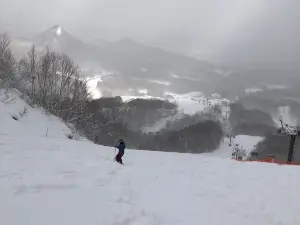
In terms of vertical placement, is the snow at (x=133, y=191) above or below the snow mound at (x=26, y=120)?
below

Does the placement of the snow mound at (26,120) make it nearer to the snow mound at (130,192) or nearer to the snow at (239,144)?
the snow mound at (130,192)

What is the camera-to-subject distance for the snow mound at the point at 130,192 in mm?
8781

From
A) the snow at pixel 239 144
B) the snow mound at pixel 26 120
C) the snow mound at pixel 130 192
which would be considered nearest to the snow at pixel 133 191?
the snow mound at pixel 130 192

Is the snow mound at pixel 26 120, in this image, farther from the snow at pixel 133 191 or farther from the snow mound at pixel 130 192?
the snow at pixel 133 191

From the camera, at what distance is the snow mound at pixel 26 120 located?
29656mm

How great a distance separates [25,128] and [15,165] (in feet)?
68.3

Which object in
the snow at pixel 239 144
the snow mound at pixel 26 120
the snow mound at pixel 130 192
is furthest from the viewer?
the snow at pixel 239 144

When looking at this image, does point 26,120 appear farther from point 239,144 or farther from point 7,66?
point 239,144

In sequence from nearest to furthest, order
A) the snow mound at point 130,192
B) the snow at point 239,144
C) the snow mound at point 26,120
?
the snow mound at point 130,192, the snow mound at point 26,120, the snow at point 239,144

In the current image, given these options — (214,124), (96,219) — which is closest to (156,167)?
(96,219)

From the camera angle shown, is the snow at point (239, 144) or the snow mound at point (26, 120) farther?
the snow at point (239, 144)

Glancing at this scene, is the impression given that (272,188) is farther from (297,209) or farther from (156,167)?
(156,167)

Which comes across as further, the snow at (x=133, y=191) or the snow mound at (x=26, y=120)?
the snow mound at (x=26, y=120)

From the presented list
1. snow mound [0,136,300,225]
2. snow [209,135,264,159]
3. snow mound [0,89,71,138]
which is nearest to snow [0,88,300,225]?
snow mound [0,136,300,225]
